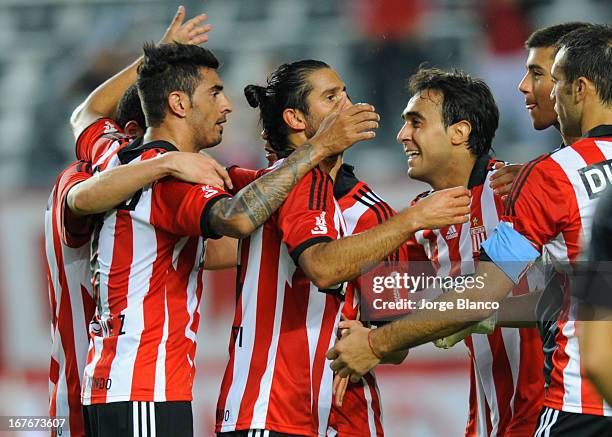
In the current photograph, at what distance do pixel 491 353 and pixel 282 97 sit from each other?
1350 mm

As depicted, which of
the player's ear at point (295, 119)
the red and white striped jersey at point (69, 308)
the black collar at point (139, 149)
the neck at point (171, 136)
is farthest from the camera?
the red and white striped jersey at point (69, 308)

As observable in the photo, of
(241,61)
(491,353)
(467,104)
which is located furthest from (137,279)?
(241,61)

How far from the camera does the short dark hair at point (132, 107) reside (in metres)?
4.19

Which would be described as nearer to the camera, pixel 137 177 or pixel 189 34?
pixel 137 177

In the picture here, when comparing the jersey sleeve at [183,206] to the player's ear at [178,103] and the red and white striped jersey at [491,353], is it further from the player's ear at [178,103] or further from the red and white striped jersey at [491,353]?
the red and white striped jersey at [491,353]

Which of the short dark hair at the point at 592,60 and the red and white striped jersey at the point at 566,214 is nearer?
the red and white striped jersey at the point at 566,214

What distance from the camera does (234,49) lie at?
801 centimetres

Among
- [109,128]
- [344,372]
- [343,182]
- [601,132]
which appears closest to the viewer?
[601,132]

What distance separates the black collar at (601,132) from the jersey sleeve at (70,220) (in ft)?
5.87

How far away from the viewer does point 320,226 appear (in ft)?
10.4

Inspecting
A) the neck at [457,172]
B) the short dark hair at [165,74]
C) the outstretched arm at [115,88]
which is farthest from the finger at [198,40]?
the neck at [457,172]

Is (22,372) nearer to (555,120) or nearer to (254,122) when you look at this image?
(254,122)

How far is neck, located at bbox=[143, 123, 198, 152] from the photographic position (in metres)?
3.62

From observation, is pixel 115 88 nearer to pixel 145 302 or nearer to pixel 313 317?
pixel 145 302
